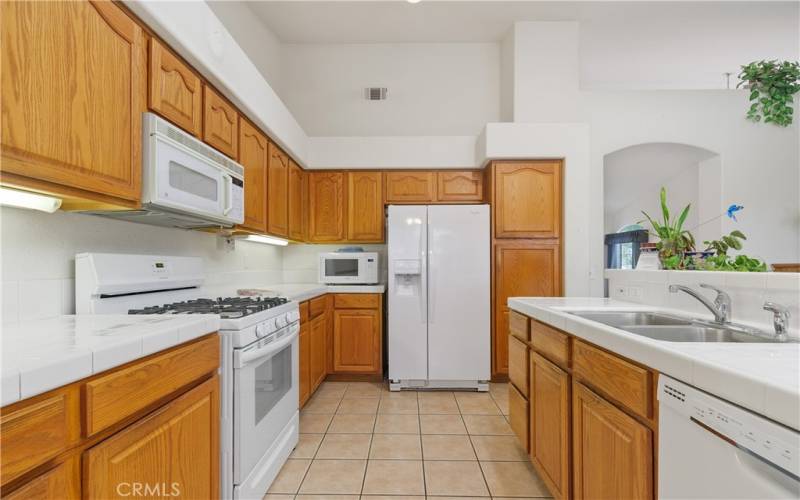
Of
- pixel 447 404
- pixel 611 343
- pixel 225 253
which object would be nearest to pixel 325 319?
pixel 225 253

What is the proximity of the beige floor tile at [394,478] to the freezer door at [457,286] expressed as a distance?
3.77 ft

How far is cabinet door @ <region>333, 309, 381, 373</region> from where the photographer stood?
3.20m

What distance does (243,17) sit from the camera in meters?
2.95

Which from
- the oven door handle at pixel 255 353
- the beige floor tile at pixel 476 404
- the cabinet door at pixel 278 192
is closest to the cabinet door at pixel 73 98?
the oven door handle at pixel 255 353

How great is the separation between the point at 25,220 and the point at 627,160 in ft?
20.1

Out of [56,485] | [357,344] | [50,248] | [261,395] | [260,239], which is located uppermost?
[260,239]

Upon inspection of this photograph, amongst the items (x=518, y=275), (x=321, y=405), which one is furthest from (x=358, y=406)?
(x=518, y=275)

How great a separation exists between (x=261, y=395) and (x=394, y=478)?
813mm

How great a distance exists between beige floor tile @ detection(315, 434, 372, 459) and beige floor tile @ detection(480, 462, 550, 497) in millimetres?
696

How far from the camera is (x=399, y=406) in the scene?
2721mm

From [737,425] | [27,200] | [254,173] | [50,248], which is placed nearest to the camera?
[737,425]

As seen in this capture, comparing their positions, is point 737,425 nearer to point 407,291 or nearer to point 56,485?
point 56,485

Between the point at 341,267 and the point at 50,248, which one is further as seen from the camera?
the point at 341,267

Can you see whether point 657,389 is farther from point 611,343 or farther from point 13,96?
point 13,96
